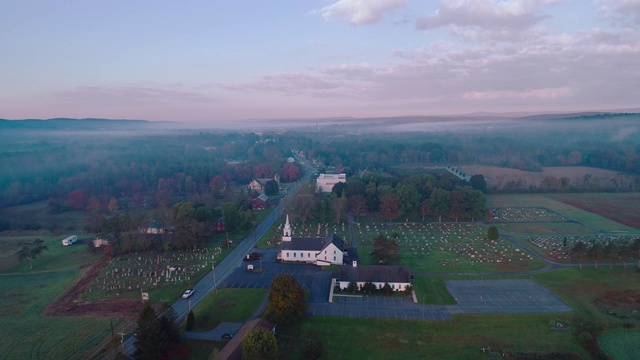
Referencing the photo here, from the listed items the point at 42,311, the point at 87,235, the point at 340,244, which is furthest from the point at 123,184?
the point at 340,244

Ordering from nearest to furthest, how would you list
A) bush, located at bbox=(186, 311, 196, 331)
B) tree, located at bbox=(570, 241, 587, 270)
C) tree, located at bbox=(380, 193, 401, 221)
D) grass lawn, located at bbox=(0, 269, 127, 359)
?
grass lawn, located at bbox=(0, 269, 127, 359) → bush, located at bbox=(186, 311, 196, 331) → tree, located at bbox=(570, 241, 587, 270) → tree, located at bbox=(380, 193, 401, 221)

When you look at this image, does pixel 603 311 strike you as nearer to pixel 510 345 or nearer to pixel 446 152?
pixel 510 345

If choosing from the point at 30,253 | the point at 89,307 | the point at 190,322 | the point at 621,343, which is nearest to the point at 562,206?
the point at 621,343

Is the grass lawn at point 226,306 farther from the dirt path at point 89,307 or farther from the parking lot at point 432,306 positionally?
the dirt path at point 89,307

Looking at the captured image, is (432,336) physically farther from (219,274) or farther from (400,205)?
(400,205)

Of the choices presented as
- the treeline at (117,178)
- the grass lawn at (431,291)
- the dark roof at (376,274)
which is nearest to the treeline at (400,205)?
the grass lawn at (431,291)

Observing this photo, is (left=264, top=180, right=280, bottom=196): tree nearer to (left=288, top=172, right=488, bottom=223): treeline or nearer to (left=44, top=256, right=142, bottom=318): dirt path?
(left=288, top=172, right=488, bottom=223): treeline

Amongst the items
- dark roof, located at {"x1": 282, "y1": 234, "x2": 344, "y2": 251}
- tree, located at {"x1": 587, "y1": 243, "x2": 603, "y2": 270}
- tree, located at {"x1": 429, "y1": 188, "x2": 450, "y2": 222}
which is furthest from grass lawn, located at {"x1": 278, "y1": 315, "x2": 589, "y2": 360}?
tree, located at {"x1": 429, "y1": 188, "x2": 450, "y2": 222}
